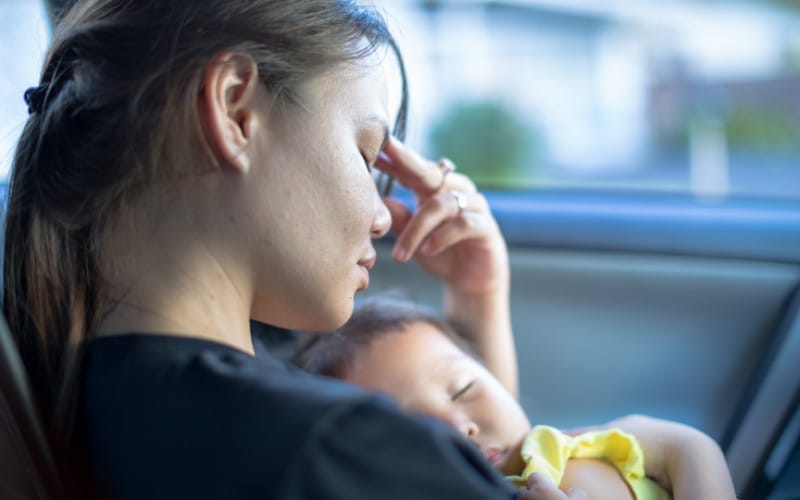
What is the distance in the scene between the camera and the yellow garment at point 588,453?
121cm

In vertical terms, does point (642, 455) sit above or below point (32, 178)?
below

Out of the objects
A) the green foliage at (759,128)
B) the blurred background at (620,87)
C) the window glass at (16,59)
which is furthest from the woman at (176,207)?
the green foliage at (759,128)

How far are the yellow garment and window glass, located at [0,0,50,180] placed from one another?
0.72 meters

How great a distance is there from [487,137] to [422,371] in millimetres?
3111

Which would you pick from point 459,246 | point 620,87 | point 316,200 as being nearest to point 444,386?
point 459,246

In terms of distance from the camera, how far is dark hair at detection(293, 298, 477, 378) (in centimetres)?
142

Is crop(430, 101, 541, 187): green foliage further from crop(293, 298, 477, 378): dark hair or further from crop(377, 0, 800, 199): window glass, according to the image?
crop(293, 298, 477, 378): dark hair

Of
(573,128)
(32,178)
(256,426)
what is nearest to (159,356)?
(256,426)

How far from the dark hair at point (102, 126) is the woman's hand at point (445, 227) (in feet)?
1.24

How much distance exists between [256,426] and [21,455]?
270 mm

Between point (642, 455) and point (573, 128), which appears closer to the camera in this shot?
point (642, 455)

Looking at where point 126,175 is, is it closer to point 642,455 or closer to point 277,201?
point 277,201

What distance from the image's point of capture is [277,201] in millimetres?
951

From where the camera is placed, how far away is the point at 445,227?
144cm
